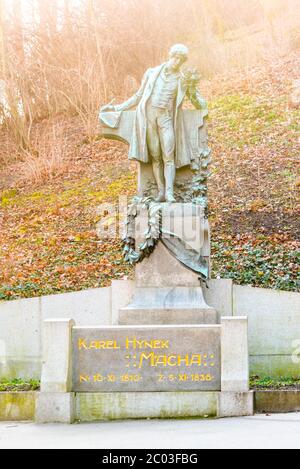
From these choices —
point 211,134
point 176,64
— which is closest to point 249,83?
point 211,134

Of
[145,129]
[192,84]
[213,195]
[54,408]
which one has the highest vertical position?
[192,84]

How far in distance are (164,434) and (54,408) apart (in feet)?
6.47

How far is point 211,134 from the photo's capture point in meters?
25.8

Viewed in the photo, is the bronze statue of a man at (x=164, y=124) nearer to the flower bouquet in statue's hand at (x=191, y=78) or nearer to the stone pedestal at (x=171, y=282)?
the flower bouquet in statue's hand at (x=191, y=78)

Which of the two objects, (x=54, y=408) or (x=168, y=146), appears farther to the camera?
(x=168, y=146)

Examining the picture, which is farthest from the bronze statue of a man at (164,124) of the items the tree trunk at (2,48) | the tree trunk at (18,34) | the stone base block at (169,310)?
the tree trunk at (18,34)

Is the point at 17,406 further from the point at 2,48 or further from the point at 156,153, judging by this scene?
the point at 2,48

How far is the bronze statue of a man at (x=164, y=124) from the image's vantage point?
499 inches

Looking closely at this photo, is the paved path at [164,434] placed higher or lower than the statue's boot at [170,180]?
lower

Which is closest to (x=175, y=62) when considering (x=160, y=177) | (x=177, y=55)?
(x=177, y=55)

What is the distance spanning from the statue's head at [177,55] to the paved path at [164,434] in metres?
5.84

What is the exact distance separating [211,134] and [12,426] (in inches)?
681

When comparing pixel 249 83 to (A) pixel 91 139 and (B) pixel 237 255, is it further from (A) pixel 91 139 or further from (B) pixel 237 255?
(B) pixel 237 255

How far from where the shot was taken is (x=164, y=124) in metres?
12.7
